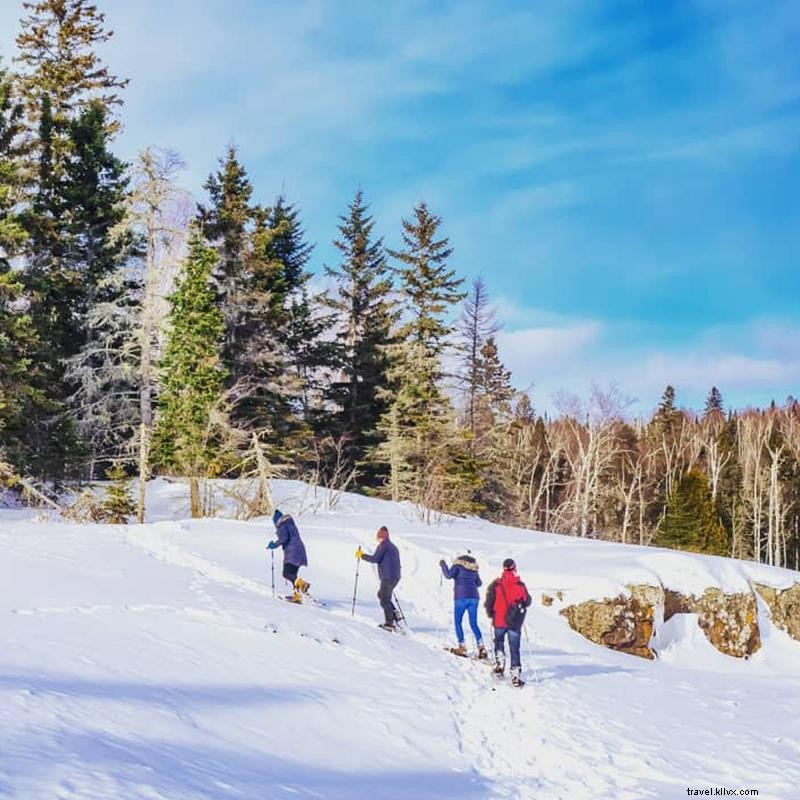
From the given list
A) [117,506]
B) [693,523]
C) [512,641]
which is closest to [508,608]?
[512,641]

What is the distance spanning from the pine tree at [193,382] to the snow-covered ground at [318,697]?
271 inches

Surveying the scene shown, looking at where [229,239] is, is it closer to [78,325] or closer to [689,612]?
[78,325]

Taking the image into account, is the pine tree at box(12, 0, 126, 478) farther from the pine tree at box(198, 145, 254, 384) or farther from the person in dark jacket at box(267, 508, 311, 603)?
the person in dark jacket at box(267, 508, 311, 603)

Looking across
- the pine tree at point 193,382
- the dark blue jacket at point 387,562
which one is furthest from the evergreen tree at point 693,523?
the dark blue jacket at point 387,562

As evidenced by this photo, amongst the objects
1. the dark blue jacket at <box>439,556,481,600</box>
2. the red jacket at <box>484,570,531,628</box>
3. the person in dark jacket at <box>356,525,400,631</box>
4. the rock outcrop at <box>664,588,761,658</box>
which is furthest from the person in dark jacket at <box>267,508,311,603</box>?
the rock outcrop at <box>664,588,761,658</box>

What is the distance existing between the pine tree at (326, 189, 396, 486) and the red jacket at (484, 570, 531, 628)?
76.1 feet

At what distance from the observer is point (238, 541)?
18.8 m

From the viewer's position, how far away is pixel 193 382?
2500 cm

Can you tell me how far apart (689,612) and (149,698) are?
15.6 meters

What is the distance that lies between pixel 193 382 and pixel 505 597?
16.8 meters

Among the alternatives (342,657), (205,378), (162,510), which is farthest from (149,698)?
(162,510)

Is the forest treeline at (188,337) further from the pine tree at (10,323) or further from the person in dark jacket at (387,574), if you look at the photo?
the person in dark jacket at (387,574)

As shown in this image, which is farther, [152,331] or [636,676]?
[152,331]

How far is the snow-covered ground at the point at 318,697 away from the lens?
5.27 meters
